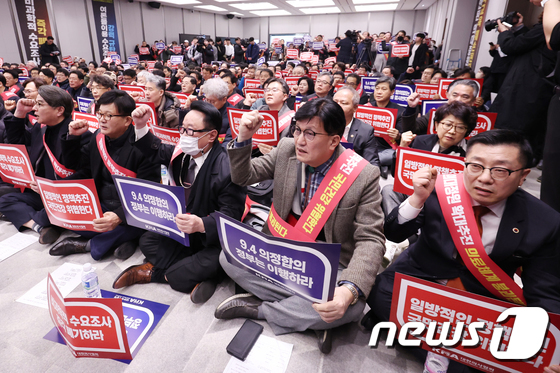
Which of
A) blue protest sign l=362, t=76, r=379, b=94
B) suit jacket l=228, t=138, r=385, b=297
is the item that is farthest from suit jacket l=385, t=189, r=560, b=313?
blue protest sign l=362, t=76, r=379, b=94

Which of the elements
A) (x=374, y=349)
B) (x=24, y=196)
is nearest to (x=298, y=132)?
(x=374, y=349)

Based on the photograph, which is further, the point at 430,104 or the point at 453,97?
the point at 430,104

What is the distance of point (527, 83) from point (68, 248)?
5.04 metres

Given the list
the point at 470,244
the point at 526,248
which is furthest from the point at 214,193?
the point at 526,248

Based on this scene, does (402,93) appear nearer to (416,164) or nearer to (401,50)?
(416,164)

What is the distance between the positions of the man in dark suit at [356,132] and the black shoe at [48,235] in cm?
291

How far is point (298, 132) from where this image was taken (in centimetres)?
170

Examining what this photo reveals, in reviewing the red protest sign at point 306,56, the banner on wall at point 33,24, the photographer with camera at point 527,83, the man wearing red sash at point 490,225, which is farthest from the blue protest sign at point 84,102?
the banner on wall at point 33,24

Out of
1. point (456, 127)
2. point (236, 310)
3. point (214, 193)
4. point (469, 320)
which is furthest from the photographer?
Answer: point (456, 127)

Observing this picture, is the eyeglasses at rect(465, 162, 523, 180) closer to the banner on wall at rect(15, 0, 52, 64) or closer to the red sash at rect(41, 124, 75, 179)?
the red sash at rect(41, 124, 75, 179)

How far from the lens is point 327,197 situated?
1.68 metres

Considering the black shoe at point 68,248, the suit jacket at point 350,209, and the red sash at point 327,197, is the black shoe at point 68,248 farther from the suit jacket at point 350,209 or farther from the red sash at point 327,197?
the red sash at point 327,197

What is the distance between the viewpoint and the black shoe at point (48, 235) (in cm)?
266

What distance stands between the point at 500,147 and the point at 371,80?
4673 mm
